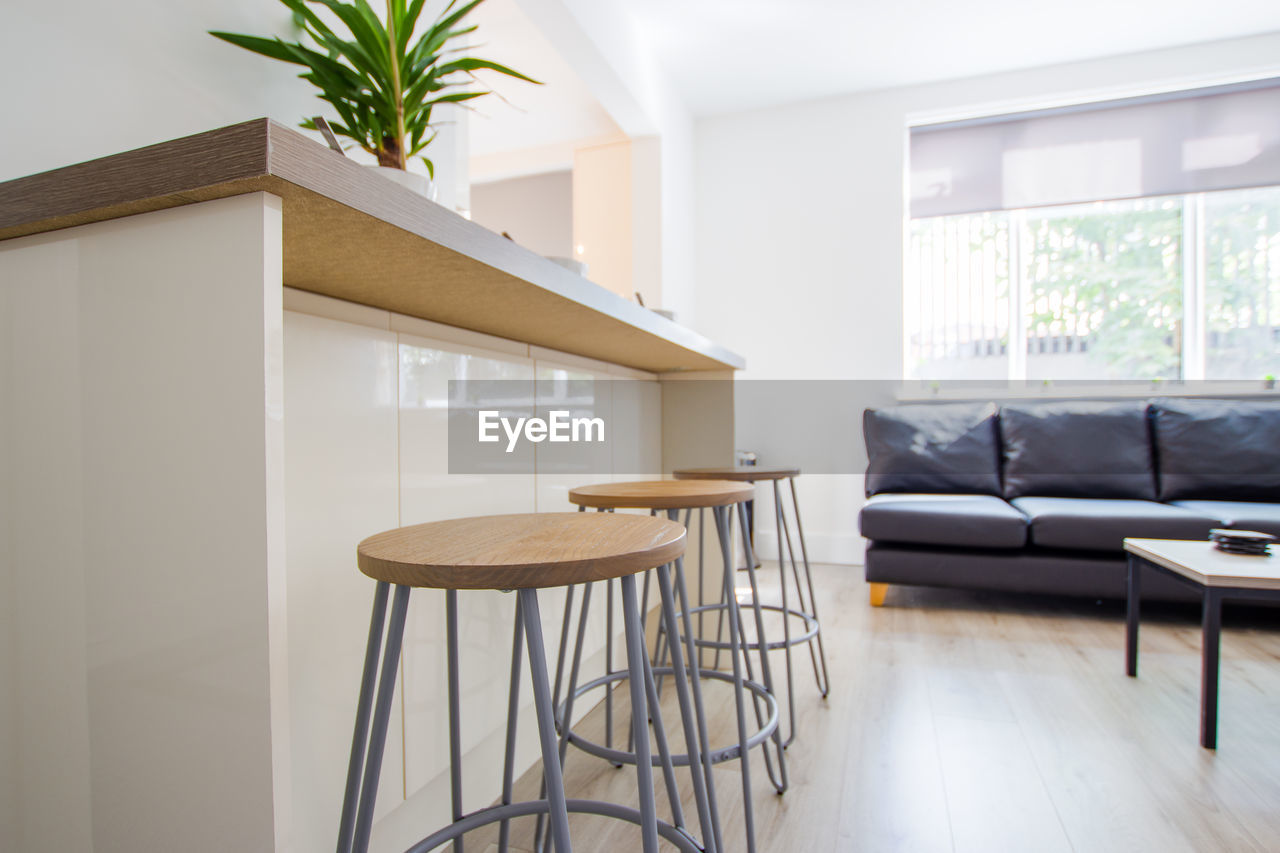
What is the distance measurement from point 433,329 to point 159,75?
0.54 meters

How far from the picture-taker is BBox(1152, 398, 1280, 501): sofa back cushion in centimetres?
291

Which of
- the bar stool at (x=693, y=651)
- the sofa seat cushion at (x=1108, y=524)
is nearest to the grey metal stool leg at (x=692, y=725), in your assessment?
the bar stool at (x=693, y=651)

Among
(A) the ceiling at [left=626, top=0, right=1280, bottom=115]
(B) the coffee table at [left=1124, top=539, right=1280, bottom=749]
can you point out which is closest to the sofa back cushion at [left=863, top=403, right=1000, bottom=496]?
(B) the coffee table at [left=1124, top=539, right=1280, bottom=749]

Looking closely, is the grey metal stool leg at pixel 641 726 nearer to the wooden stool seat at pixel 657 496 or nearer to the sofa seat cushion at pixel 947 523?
the wooden stool seat at pixel 657 496

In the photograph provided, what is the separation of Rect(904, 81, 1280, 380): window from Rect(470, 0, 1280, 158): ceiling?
344 millimetres

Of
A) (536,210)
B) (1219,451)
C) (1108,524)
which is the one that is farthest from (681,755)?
(536,210)

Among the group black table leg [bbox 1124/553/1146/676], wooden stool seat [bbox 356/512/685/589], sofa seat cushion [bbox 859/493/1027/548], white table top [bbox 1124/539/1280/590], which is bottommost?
black table leg [bbox 1124/553/1146/676]

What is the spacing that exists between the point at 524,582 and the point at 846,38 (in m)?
3.81

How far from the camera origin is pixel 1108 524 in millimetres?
2605

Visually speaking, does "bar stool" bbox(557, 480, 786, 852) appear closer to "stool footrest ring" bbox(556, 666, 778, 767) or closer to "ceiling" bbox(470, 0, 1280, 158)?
"stool footrest ring" bbox(556, 666, 778, 767)

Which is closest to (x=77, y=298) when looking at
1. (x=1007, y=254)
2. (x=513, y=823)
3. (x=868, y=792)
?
(x=513, y=823)

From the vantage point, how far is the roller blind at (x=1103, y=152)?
346cm

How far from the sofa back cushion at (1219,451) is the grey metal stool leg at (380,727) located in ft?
11.9

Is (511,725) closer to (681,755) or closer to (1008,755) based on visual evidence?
(681,755)
